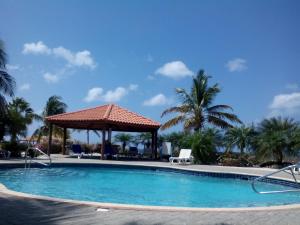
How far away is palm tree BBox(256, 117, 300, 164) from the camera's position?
64.7 feet

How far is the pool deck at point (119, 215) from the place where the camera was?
5168 millimetres

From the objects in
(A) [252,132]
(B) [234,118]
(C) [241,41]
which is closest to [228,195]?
(C) [241,41]

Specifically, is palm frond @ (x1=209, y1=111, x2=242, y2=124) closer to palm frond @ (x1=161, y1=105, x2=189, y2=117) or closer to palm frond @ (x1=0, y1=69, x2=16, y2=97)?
palm frond @ (x1=161, y1=105, x2=189, y2=117)

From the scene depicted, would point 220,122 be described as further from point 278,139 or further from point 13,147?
point 13,147

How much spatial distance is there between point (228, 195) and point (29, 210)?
689 centimetres

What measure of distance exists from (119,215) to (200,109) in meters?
21.1

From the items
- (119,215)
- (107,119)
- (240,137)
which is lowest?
(119,215)

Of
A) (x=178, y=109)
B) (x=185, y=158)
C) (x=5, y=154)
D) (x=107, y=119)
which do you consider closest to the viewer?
(x=185, y=158)

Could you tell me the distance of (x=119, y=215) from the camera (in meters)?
5.57

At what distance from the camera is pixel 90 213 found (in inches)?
224

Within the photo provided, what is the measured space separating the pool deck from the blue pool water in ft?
10.0

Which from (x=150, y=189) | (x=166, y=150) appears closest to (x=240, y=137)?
(x=166, y=150)

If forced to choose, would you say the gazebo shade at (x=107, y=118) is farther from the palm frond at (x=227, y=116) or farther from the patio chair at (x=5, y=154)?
the palm frond at (x=227, y=116)

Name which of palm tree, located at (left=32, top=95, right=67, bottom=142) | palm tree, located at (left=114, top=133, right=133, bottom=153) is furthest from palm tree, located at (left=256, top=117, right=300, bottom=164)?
palm tree, located at (left=32, top=95, right=67, bottom=142)
